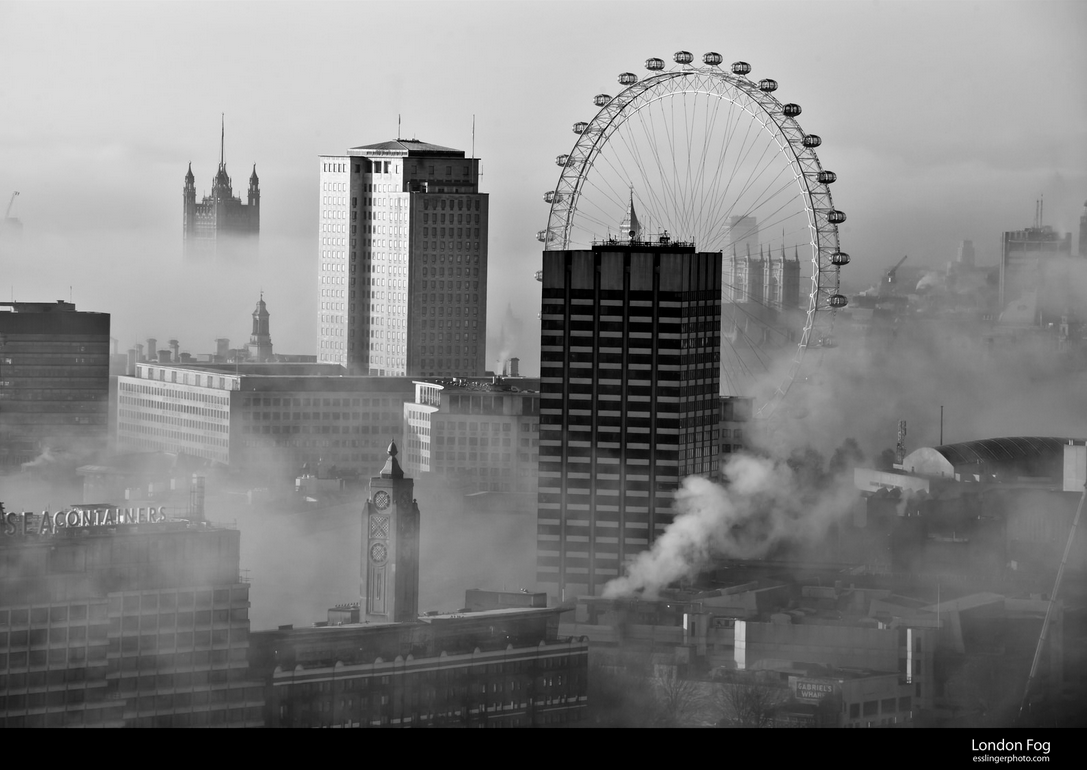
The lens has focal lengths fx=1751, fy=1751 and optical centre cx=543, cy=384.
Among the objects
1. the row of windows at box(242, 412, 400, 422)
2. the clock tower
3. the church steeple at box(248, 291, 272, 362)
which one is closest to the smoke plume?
the clock tower

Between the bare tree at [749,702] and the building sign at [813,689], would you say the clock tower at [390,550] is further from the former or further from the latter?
the building sign at [813,689]

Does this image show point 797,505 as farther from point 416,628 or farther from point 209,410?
point 209,410

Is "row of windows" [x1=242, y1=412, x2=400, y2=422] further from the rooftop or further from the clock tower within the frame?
the clock tower

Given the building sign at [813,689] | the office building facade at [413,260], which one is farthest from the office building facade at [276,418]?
the building sign at [813,689]

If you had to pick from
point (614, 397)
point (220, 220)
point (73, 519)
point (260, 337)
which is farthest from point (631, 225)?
point (220, 220)

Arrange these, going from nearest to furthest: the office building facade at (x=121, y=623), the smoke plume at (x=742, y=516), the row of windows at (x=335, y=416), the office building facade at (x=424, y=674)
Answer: the office building facade at (x=121, y=623) < the office building facade at (x=424, y=674) < the smoke plume at (x=742, y=516) < the row of windows at (x=335, y=416)

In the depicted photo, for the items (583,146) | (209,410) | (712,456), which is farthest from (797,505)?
(209,410)

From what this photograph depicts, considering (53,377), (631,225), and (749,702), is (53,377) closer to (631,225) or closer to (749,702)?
(631,225)
